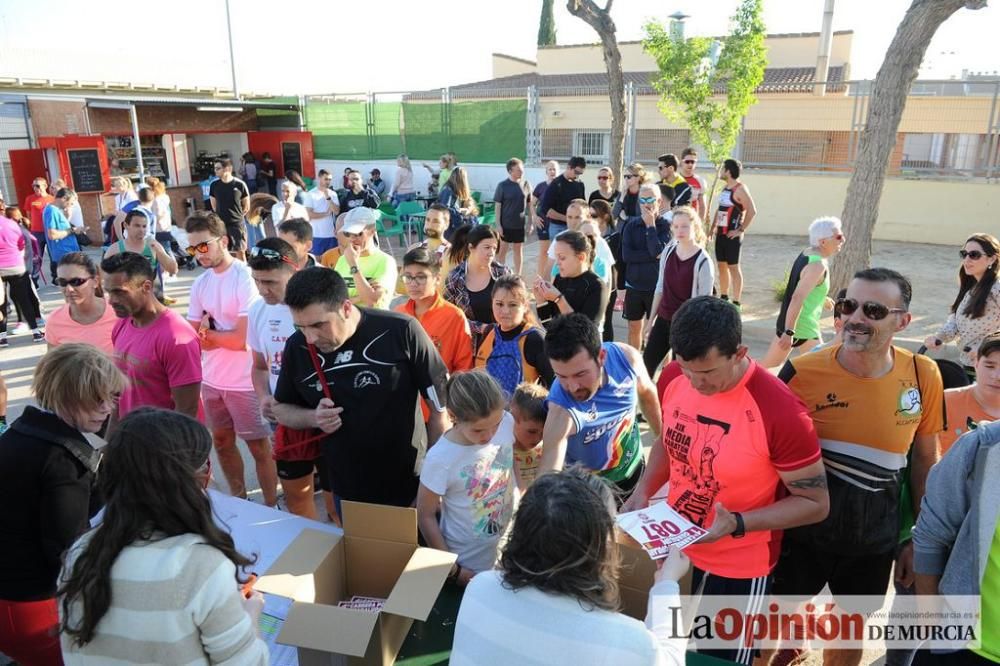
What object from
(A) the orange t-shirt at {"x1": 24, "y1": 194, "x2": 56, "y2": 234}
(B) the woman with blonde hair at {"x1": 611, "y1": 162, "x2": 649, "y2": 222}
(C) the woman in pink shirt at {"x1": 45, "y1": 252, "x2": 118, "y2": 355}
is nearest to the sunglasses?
(C) the woman in pink shirt at {"x1": 45, "y1": 252, "x2": 118, "y2": 355}

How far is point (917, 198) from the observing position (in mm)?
14391

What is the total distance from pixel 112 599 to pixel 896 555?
2845 millimetres

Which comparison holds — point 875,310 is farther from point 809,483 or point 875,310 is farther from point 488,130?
point 488,130

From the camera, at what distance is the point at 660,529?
7.50 feet

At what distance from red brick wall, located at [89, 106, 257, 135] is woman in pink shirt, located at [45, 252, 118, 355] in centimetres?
1694

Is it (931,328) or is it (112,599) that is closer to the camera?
(112,599)

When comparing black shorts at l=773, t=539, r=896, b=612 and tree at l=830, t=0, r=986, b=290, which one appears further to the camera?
tree at l=830, t=0, r=986, b=290

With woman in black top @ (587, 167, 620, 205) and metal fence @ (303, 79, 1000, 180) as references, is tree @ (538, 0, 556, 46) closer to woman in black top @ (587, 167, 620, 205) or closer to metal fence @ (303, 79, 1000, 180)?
metal fence @ (303, 79, 1000, 180)

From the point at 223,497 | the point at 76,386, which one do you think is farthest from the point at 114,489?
the point at 223,497

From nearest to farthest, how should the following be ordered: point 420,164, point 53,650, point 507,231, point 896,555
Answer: point 53,650
point 896,555
point 507,231
point 420,164

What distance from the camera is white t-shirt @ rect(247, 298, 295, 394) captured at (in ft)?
12.6

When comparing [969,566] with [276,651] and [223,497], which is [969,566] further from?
[223,497]

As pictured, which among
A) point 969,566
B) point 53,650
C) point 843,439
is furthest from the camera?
point 843,439

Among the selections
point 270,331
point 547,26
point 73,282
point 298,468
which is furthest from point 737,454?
point 547,26
